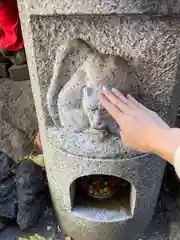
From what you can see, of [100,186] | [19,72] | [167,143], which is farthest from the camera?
[19,72]

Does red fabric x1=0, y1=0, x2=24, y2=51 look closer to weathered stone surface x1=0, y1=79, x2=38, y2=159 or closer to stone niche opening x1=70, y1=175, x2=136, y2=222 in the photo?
weathered stone surface x1=0, y1=79, x2=38, y2=159

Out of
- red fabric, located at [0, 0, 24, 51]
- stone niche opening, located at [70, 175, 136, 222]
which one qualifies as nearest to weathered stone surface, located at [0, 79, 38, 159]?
red fabric, located at [0, 0, 24, 51]

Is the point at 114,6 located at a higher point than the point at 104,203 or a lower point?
higher

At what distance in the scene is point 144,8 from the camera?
2.30 ft

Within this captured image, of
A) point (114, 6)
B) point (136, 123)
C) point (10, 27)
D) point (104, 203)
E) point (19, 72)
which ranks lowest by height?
point (104, 203)

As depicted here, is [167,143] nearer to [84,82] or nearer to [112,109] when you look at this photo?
[112,109]

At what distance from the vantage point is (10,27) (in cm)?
125

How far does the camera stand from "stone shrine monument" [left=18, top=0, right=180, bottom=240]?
74cm

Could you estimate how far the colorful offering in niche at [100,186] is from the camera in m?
1.16

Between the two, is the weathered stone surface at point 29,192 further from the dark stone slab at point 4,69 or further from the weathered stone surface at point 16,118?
the dark stone slab at point 4,69

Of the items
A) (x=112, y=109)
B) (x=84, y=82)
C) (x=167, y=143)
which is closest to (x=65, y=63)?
(x=84, y=82)

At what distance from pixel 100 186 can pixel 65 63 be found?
51 centimetres

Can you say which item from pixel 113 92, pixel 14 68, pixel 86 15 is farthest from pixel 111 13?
pixel 14 68

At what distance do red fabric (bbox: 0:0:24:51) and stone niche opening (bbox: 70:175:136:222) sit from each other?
606 mm
